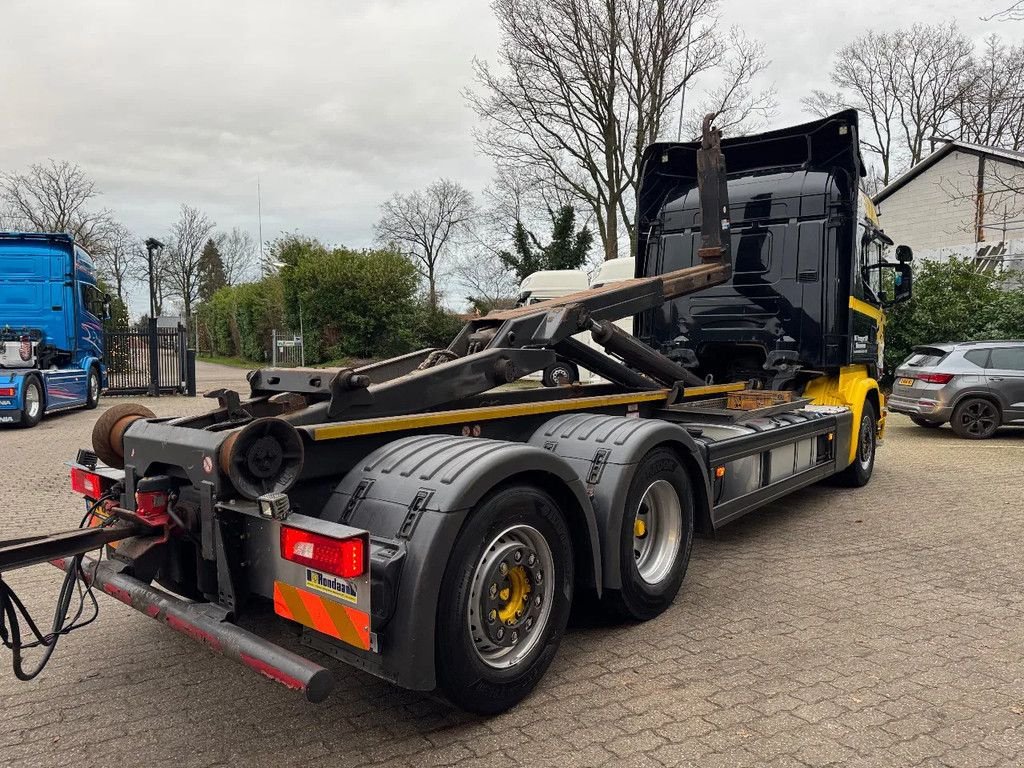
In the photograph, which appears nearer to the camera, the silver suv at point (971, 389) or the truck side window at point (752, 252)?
the truck side window at point (752, 252)

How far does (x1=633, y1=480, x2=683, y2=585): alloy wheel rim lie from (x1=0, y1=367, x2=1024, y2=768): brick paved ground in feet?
0.92

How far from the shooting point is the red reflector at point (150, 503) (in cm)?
312

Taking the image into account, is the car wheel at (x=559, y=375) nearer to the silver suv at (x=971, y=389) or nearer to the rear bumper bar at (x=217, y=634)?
the rear bumper bar at (x=217, y=634)

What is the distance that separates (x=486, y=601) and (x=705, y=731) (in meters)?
1.02

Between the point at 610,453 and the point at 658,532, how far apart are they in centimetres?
79

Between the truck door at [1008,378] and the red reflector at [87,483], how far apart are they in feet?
40.8

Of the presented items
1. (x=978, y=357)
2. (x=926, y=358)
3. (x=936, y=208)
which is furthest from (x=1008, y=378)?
(x=936, y=208)

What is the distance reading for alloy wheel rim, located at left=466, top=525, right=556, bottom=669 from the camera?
305cm

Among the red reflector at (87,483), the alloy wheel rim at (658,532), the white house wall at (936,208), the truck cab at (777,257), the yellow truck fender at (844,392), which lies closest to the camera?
the red reflector at (87,483)

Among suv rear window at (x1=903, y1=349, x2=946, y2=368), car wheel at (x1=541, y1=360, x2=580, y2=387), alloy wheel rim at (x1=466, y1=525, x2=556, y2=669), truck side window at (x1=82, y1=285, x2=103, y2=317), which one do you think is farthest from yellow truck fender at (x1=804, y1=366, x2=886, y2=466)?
truck side window at (x1=82, y1=285, x2=103, y2=317)

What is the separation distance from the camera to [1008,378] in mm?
11773

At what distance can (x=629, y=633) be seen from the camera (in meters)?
4.02

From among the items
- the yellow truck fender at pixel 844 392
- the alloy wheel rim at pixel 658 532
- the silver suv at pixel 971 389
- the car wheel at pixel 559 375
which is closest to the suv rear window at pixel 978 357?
the silver suv at pixel 971 389

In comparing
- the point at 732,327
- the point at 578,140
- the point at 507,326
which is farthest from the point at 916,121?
the point at 507,326
